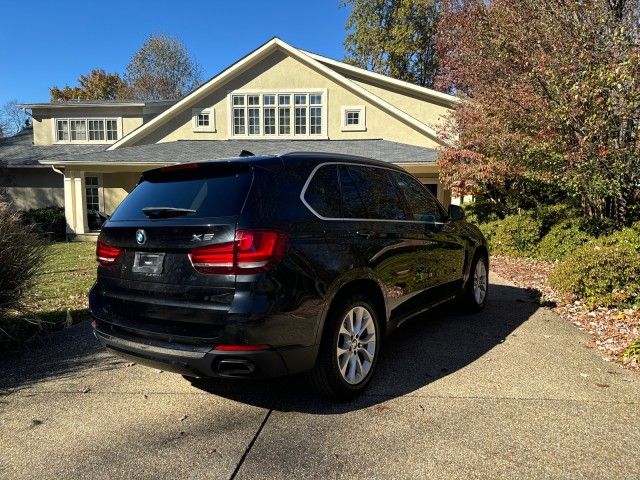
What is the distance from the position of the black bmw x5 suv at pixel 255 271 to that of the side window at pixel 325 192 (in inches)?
0.5

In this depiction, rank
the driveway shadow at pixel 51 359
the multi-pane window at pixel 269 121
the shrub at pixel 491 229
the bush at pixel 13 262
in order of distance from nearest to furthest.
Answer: the driveway shadow at pixel 51 359
the bush at pixel 13 262
the shrub at pixel 491 229
the multi-pane window at pixel 269 121

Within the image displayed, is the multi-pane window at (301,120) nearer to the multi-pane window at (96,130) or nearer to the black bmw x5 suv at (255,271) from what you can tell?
the multi-pane window at (96,130)

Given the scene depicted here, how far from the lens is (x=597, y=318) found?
19.5 feet

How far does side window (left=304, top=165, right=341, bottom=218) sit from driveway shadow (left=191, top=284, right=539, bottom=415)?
1.29 m

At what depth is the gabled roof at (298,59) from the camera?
18219 millimetres

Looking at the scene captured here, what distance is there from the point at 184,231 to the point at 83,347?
2855 millimetres

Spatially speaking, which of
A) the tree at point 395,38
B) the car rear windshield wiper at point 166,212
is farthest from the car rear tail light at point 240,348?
the tree at point 395,38

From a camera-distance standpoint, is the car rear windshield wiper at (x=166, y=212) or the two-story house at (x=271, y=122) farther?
the two-story house at (x=271, y=122)

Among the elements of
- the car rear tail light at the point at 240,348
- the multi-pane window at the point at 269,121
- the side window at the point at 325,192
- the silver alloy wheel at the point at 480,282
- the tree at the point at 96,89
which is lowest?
the silver alloy wheel at the point at 480,282

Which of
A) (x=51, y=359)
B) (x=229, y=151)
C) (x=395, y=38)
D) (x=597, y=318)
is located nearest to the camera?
(x=51, y=359)

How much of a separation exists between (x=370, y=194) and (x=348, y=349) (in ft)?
4.48

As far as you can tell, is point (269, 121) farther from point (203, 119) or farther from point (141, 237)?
point (141, 237)

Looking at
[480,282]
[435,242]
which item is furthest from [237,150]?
[435,242]

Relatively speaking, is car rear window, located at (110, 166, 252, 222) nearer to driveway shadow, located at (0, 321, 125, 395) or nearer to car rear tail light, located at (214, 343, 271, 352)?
car rear tail light, located at (214, 343, 271, 352)
